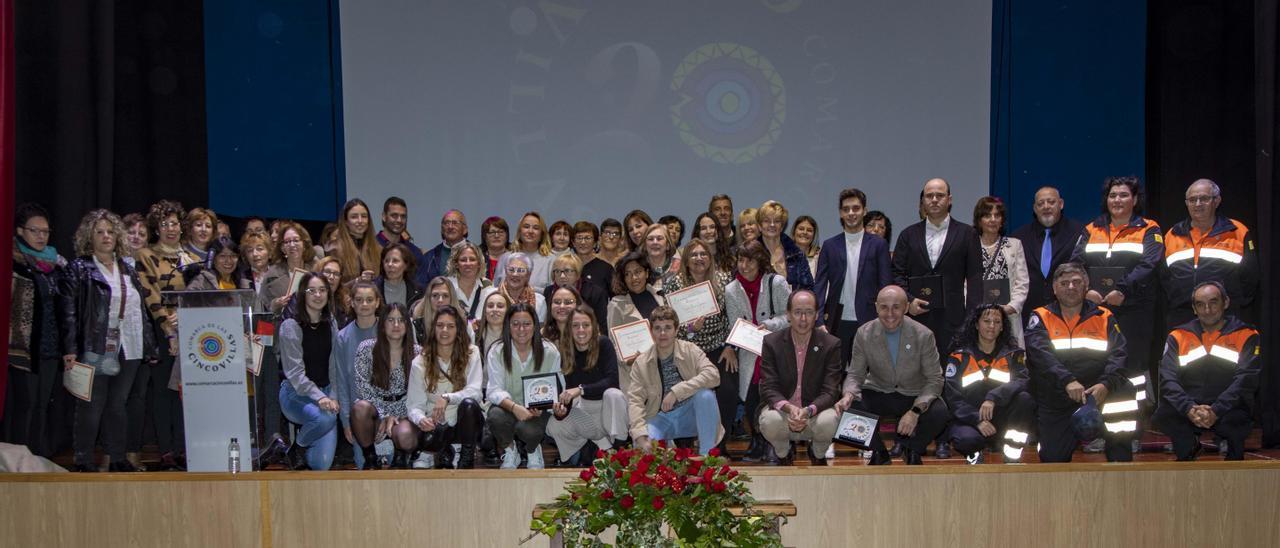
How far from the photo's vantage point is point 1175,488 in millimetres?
3922

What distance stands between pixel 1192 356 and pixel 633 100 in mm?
4134

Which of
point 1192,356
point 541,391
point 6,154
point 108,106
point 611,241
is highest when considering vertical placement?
point 108,106

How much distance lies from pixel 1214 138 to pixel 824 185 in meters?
2.50

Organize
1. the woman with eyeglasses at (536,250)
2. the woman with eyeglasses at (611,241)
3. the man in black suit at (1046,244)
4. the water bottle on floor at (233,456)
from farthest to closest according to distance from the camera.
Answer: the woman with eyeglasses at (611,241) < the woman with eyeglasses at (536,250) < the man in black suit at (1046,244) < the water bottle on floor at (233,456)

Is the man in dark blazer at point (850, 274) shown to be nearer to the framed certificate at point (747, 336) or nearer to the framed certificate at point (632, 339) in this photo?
the framed certificate at point (747, 336)

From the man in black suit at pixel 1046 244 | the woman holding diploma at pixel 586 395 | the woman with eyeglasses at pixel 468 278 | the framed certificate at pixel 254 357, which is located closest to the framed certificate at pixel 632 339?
the woman holding diploma at pixel 586 395

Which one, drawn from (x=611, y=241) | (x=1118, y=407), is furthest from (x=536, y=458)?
(x=1118, y=407)

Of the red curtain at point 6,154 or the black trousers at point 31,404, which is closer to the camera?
the red curtain at point 6,154

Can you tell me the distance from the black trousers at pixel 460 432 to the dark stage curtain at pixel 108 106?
2.72 m

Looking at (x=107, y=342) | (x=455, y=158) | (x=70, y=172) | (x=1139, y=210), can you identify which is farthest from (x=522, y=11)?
(x=1139, y=210)

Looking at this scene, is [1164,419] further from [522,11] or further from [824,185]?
[522,11]

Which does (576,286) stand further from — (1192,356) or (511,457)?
(1192,356)

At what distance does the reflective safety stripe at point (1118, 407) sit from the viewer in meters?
4.67

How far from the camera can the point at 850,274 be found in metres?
5.49
